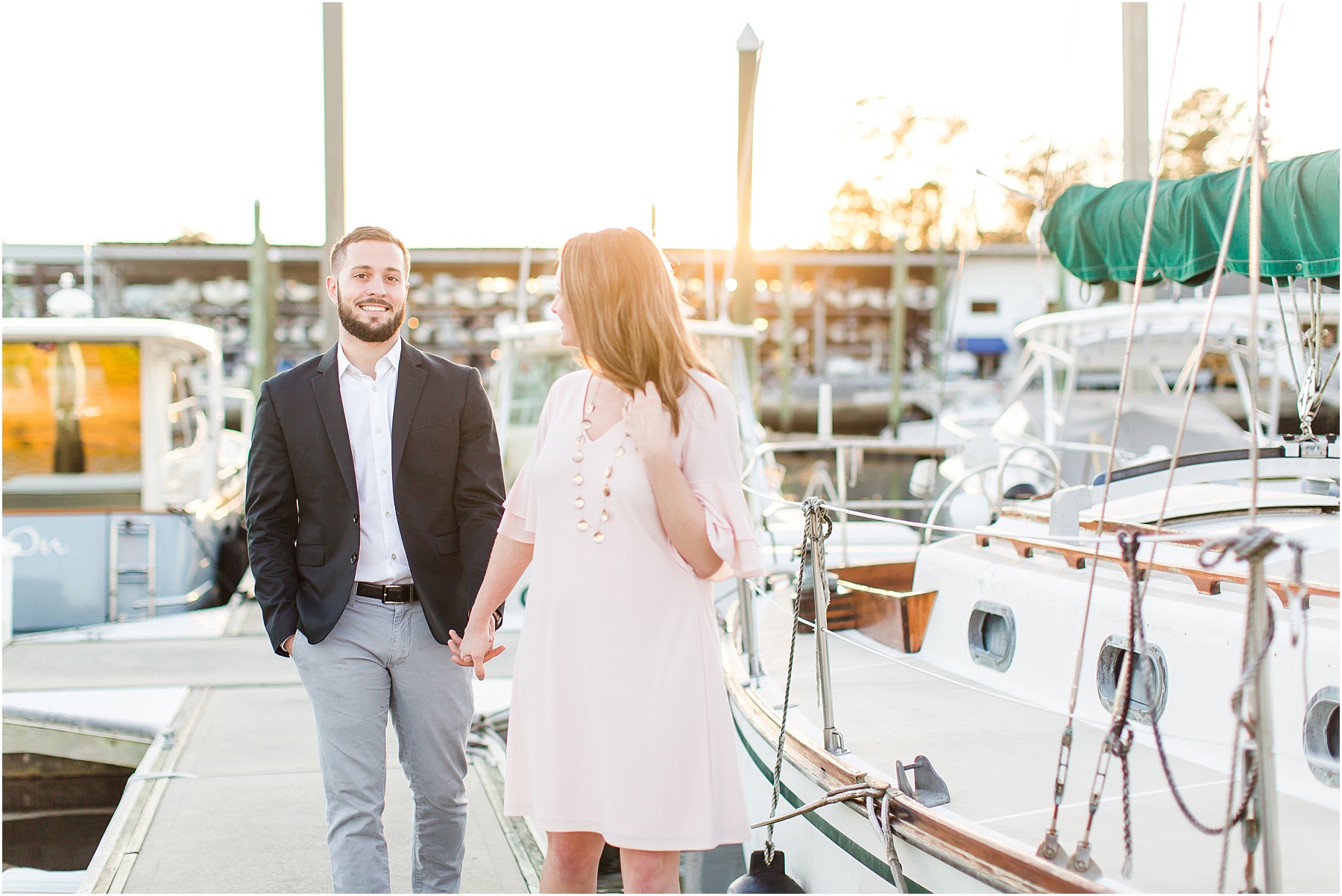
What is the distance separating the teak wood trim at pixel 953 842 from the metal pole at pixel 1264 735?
0.31 metres

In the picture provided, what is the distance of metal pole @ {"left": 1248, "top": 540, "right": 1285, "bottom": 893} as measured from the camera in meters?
1.73

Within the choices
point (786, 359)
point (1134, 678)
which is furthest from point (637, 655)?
point (786, 359)

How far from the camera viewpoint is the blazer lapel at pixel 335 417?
2648 mm

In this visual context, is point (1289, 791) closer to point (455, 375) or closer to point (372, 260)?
point (455, 375)

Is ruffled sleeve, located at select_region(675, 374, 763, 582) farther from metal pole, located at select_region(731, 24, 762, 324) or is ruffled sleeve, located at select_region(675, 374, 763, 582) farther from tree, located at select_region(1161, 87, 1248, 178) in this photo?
tree, located at select_region(1161, 87, 1248, 178)

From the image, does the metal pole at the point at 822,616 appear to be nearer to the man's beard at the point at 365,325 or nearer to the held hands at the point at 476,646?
the held hands at the point at 476,646

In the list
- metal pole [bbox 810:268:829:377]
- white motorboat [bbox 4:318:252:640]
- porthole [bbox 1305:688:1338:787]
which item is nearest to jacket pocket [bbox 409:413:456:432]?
porthole [bbox 1305:688:1338:787]

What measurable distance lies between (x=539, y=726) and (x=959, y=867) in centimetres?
96

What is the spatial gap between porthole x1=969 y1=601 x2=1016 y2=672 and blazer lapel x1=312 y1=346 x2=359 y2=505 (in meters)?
2.10

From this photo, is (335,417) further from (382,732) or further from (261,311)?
(261,311)

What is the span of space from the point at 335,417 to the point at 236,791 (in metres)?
2.39

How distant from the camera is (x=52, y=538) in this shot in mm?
8758

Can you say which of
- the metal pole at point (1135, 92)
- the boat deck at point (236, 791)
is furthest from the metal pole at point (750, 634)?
the metal pole at point (1135, 92)

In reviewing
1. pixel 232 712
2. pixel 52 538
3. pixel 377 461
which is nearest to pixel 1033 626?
pixel 377 461
